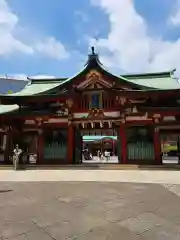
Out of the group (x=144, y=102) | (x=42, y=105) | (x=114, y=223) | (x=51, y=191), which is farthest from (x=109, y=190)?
(x=42, y=105)

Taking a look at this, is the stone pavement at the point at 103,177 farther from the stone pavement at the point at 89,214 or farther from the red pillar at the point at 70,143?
the red pillar at the point at 70,143

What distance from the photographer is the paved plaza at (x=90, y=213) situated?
4.34 m

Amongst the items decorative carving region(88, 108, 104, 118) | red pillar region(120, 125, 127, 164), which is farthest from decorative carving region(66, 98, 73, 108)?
red pillar region(120, 125, 127, 164)

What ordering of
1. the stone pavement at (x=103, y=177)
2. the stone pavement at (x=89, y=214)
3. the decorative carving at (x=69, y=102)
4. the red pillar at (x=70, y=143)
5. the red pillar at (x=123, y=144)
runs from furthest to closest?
the decorative carving at (x=69, y=102), the red pillar at (x=70, y=143), the red pillar at (x=123, y=144), the stone pavement at (x=103, y=177), the stone pavement at (x=89, y=214)

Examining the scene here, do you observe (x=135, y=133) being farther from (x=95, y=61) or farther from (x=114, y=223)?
(x=114, y=223)

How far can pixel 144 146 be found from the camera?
1759 centimetres

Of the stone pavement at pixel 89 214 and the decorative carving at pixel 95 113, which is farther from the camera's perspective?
the decorative carving at pixel 95 113

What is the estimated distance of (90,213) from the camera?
218 inches

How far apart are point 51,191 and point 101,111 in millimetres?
10698

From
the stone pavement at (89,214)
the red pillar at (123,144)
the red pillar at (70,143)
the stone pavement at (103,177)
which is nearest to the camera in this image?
the stone pavement at (89,214)

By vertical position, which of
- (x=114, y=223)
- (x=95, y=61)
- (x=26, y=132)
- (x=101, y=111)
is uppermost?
(x=95, y=61)

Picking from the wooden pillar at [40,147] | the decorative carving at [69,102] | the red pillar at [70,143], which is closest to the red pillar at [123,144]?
the red pillar at [70,143]

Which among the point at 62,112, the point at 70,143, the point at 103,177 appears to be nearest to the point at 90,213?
the point at 103,177

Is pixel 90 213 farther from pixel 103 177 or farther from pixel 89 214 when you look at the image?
pixel 103 177
